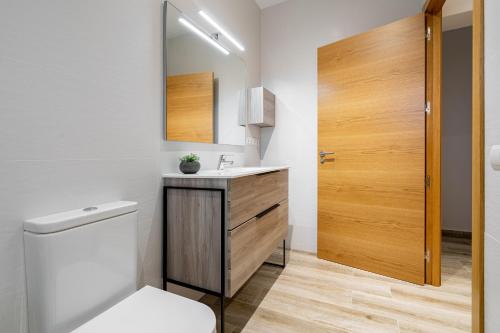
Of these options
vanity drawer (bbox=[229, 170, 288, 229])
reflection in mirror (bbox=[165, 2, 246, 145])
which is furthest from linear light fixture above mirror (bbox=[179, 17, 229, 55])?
vanity drawer (bbox=[229, 170, 288, 229])

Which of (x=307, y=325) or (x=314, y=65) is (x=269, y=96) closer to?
(x=314, y=65)

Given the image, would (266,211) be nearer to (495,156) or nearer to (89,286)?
(89,286)

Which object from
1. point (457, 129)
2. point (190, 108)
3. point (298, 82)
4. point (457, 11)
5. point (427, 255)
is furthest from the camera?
point (457, 129)

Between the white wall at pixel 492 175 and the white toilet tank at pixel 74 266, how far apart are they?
4.38 ft

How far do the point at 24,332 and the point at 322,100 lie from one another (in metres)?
2.40

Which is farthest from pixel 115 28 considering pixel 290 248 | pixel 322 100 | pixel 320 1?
pixel 290 248

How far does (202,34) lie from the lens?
172 centimetres

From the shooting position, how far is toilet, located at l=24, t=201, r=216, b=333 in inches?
30.2

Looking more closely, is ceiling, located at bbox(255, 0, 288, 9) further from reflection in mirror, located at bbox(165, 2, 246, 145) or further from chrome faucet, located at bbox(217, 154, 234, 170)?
chrome faucet, located at bbox(217, 154, 234, 170)

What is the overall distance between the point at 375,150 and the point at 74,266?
6.86ft

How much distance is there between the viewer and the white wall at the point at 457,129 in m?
2.84

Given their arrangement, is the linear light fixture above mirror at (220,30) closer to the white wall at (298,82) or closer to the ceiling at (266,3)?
the white wall at (298,82)

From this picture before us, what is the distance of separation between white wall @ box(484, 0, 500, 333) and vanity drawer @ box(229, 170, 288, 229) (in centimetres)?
100

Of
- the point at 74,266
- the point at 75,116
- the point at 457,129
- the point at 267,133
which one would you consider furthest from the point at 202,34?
the point at 457,129
